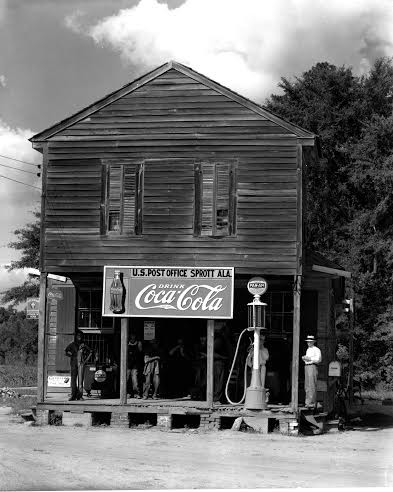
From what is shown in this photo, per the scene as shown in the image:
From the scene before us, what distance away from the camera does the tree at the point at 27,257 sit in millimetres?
53156

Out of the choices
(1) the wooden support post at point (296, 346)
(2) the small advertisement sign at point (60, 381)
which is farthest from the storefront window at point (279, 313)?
(2) the small advertisement sign at point (60, 381)

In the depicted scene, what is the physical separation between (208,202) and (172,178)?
1.00 meters

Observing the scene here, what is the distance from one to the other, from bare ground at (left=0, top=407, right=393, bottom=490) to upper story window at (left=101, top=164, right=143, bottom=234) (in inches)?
178

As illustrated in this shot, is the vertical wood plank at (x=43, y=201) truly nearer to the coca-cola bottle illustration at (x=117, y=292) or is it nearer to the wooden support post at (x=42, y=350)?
the wooden support post at (x=42, y=350)

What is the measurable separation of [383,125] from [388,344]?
9.47m

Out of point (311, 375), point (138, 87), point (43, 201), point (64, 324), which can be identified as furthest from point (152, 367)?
point (138, 87)

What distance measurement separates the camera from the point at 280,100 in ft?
149

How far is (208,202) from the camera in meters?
20.3

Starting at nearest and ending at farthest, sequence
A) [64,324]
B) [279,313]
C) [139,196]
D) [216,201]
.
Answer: [216,201], [139,196], [279,313], [64,324]

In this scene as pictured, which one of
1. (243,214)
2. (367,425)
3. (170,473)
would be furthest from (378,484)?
(367,425)

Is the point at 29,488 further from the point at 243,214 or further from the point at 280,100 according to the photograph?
the point at 280,100

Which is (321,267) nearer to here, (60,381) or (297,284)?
A: (297,284)

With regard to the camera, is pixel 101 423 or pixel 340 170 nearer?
pixel 101 423

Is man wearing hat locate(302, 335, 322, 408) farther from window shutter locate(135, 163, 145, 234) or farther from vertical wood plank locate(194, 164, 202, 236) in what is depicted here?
window shutter locate(135, 163, 145, 234)
